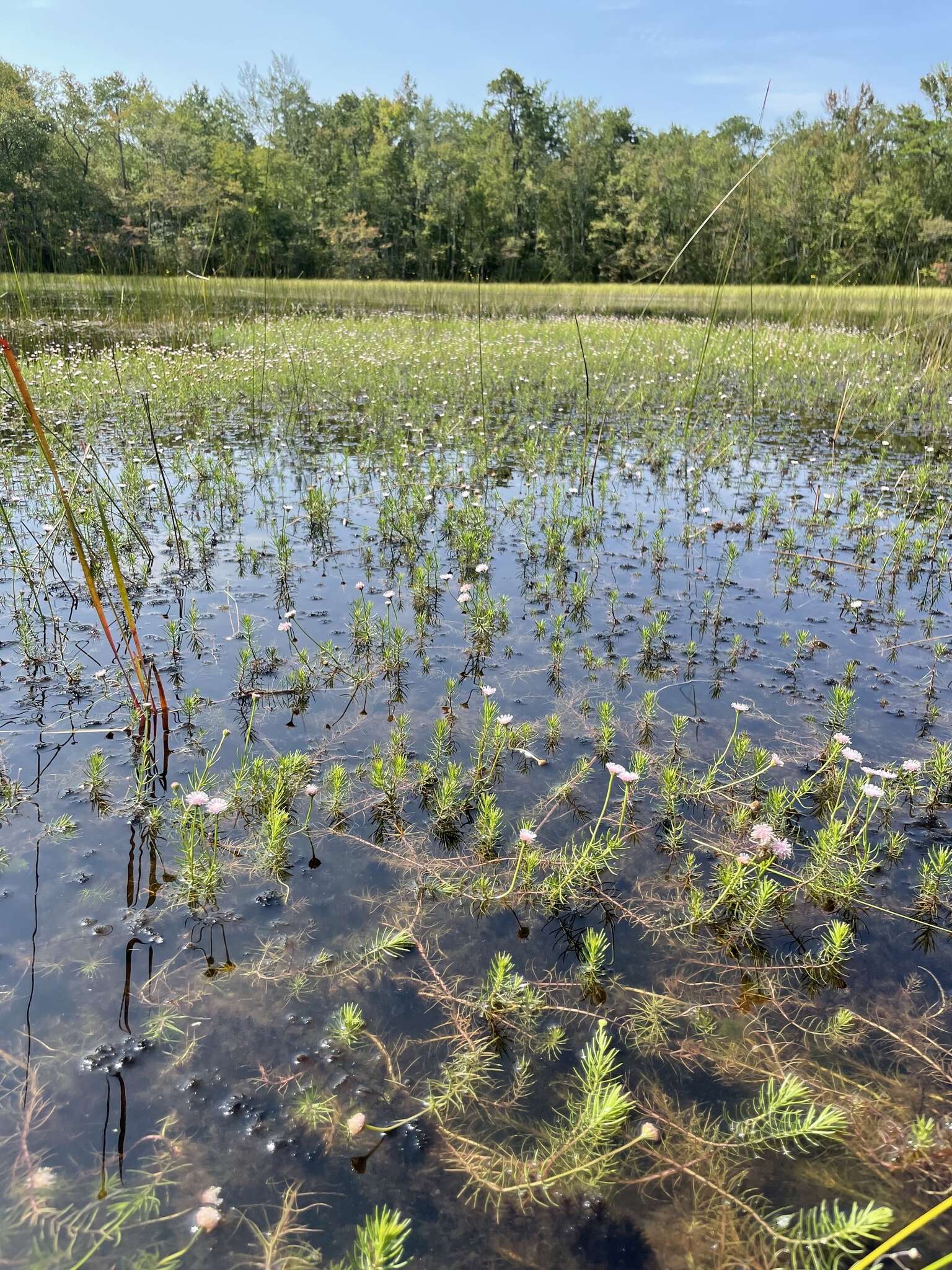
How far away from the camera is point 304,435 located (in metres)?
8.44

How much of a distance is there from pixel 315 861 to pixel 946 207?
4376cm

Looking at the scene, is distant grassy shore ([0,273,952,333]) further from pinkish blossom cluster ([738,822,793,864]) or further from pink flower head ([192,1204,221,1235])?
pink flower head ([192,1204,221,1235])

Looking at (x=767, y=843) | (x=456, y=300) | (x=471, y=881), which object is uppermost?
(x=456, y=300)

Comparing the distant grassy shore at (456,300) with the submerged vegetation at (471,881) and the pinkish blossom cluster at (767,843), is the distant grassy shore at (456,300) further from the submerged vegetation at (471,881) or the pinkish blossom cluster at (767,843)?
the pinkish blossom cluster at (767,843)

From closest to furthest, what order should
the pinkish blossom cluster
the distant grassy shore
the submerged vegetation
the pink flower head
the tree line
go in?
the pink flower head < the submerged vegetation < the pinkish blossom cluster < the distant grassy shore < the tree line

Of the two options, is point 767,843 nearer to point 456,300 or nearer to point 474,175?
point 456,300

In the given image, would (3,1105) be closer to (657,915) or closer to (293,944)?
(293,944)

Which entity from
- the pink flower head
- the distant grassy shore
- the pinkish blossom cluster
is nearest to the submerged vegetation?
the pinkish blossom cluster

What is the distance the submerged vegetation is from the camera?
1.79 meters

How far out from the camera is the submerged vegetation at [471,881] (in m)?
1.79

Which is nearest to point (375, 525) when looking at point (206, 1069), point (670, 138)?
point (206, 1069)

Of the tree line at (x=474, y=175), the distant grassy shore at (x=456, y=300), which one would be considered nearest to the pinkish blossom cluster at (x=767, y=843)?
the distant grassy shore at (x=456, y=300)

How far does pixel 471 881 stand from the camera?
8.90 ft

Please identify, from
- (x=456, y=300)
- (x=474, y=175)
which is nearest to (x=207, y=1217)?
(x=456, y=300)
